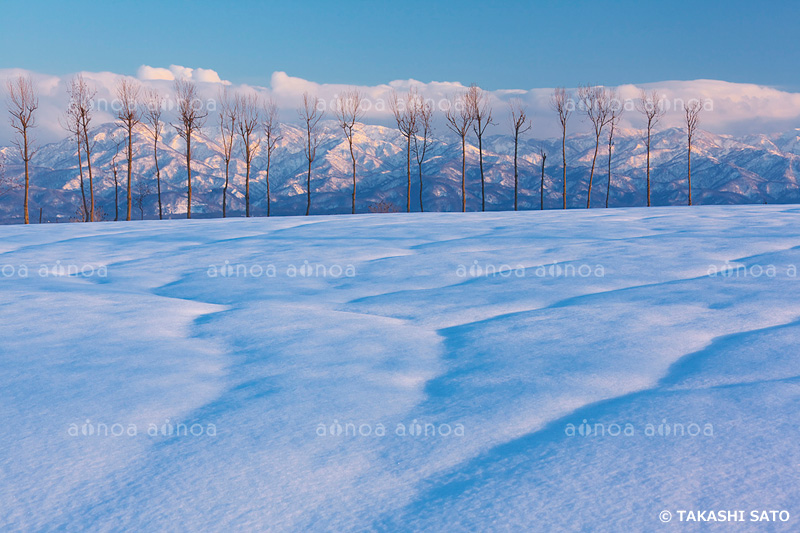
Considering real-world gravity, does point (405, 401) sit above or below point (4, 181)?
below

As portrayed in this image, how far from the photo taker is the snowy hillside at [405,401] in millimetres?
2363

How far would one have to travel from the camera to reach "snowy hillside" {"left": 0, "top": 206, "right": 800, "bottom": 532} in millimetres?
2363

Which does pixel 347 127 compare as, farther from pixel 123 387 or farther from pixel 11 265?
pixel 123 387

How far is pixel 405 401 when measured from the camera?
3377mm

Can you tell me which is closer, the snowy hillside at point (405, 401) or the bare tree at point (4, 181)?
the snowy hillside at point (405, 401)

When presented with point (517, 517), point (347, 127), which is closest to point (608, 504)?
point (517, 517)

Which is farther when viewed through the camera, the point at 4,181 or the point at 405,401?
the point at 4,181

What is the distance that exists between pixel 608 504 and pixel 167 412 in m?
2.33

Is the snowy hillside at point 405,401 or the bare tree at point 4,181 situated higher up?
the bare tree at point 4,181

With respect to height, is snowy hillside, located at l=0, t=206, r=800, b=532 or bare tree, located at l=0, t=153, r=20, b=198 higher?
bare tree, located at l=0, t=153, r=20, b=198

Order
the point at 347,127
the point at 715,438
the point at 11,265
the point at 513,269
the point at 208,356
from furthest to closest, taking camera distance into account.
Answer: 1. the point at 347,127
2. the point at 11,265
3. the point at 513,269
4. the point at 208,356
5. the point at 715,438

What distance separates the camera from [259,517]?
7.52ft

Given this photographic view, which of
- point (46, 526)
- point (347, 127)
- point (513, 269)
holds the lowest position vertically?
point (46, 526)

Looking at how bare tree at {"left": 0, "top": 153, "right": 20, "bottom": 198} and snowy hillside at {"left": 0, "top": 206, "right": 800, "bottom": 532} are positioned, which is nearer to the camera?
snowy hillside at {"left": 0, "top": 206, "right": 800, "bottom": 532}
